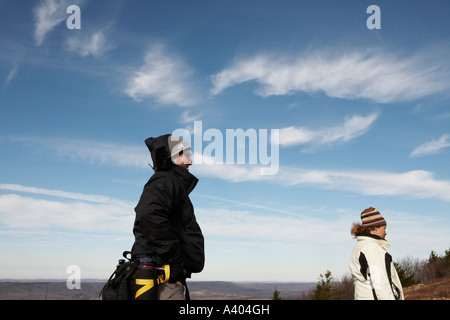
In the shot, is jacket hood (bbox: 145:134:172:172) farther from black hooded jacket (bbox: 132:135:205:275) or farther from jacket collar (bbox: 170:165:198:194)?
jacket collar (bbox: 170:165:198:194)

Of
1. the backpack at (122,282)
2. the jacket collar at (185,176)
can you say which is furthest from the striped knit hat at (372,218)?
the backpack at (122,282)

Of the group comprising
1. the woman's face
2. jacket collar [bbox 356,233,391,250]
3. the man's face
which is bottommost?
jacket collar [bbox 356,233,391,250]

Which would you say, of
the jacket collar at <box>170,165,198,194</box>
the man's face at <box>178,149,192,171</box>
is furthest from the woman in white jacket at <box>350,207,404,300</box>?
the man's face at <box>178,149,192,171</box>

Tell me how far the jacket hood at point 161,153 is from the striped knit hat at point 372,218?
9.20 feet

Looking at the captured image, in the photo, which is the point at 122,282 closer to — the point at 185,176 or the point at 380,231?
the point at 185,176

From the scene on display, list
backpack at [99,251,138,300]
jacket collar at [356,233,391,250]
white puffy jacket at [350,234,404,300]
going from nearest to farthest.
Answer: backpack at [99,251,138,300] < white puffy jacket at [350,234,404,300] < jacket collar at [356,233,391,250]

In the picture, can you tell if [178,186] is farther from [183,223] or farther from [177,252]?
[177,252]

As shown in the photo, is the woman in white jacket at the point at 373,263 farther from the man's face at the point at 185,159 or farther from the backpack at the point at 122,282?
the backpack at the point at 122,282

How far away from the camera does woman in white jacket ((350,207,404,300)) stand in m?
5.23

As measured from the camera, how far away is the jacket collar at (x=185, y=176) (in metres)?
5.38

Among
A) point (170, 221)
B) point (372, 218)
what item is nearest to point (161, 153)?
point (170, 221)
